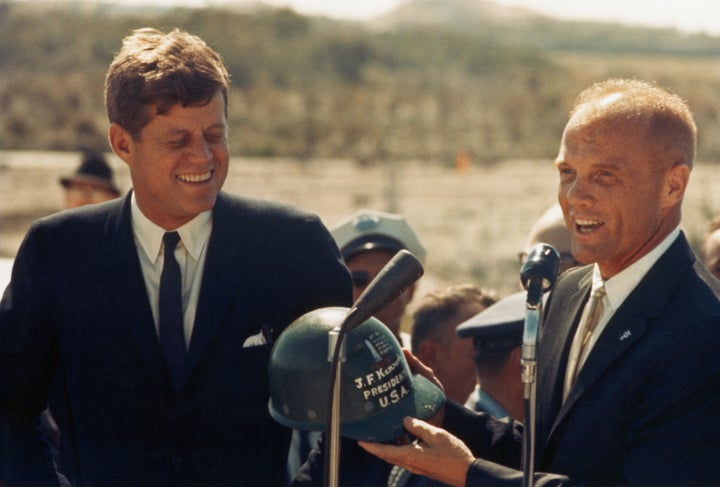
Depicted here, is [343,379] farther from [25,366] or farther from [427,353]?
[427,353]

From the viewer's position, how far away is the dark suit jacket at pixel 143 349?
11.4 feet

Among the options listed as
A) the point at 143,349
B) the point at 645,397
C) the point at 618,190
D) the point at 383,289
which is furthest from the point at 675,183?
the point at 143,349

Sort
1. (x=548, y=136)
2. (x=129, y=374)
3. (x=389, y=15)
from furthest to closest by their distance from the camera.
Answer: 1. (x=389, y=15)
2. (x=548, y=136)
3. (x=129, y=374)

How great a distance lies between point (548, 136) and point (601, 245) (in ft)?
127

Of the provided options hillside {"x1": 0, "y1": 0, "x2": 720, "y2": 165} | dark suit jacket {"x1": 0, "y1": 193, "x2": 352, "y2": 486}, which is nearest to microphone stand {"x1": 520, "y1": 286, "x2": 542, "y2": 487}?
dark suit jacket {"x1": 0, "y1": 193, "x2": 352, "y2": 486}

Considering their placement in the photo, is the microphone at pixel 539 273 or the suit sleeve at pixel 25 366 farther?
the suit sleeve at pixel 25 366

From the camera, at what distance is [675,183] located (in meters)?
3.21

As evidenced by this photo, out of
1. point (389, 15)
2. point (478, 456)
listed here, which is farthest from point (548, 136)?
point (389, 15)

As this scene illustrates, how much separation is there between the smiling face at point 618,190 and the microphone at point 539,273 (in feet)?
0.96

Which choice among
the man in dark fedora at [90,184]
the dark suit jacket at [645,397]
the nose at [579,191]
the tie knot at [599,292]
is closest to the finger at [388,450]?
the dark suit jacket at [645,397]

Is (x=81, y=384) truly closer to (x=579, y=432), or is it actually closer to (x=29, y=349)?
(x=29, y=349)

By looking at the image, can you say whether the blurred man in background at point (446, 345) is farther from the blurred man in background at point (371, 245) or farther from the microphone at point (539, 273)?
the microphone at point (539, 273)

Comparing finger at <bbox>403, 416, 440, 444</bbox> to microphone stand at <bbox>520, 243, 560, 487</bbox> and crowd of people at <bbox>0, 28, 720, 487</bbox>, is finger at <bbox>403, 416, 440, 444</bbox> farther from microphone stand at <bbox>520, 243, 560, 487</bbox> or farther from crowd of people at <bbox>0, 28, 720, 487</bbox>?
microphone stand at <bbox>520, 243, 560, 487</bbox>

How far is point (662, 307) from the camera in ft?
10.2
